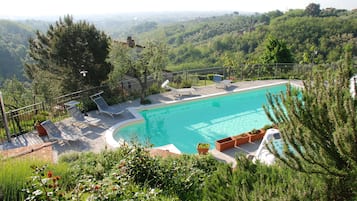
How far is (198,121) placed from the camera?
12.7m

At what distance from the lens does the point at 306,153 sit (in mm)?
3463

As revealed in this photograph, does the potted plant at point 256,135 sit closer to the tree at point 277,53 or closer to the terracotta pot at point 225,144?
the terracotta pot at point 225,144

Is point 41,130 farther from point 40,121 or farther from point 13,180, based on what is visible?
point 13,180

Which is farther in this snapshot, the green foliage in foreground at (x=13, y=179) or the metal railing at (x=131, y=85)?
the metal railing at (x=131, y=85)

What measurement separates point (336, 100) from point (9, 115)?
993 cm

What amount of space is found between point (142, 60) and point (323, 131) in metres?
10.5

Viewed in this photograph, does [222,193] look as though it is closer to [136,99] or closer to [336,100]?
[336,100]

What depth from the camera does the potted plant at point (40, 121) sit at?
31.8 ft

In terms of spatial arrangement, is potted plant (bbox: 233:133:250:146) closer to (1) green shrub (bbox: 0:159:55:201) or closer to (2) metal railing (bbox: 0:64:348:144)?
(2) metal railing (bbox: 0:64:348:144)

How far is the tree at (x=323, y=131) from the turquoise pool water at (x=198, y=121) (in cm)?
673

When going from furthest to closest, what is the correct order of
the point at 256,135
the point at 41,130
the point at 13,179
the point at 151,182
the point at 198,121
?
the point at 198,121, the point at 256,135, the point at 41,130, the point at 151,182, the point at 13,179

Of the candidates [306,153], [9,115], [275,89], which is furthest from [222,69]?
[306,153]

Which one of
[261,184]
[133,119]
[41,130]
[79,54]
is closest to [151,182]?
[261,184]

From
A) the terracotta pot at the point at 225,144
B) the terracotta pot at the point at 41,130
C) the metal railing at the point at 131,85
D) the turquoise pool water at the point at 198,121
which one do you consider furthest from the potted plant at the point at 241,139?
the terracotta pot at the point at 41,130
